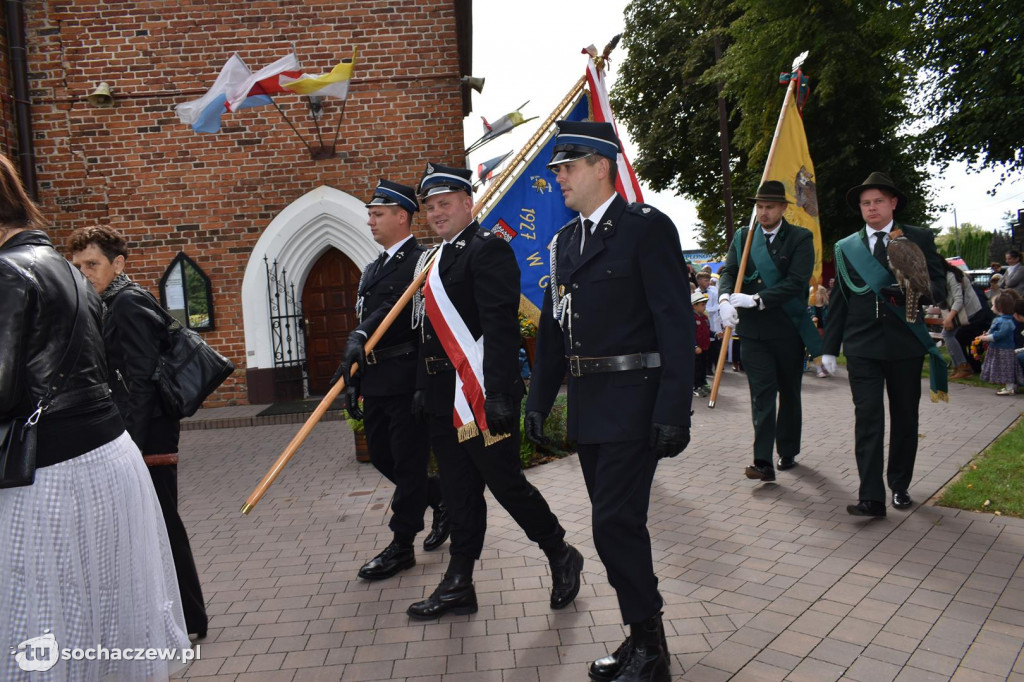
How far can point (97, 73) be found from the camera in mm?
11781

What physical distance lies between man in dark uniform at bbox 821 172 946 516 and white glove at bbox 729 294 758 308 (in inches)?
25.6

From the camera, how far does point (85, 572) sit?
2.46m

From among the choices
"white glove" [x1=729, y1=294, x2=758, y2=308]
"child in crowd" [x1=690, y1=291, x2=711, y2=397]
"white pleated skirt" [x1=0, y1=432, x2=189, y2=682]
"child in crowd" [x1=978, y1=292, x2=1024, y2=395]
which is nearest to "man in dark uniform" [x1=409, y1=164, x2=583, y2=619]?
"white pleated skirt" [x1=0, y1=432, x2=189, y2=682]

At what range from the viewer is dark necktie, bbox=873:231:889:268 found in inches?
191

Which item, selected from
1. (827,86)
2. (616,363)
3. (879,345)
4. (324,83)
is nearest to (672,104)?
(827,86)

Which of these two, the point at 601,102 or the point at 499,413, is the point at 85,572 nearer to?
the point at 499,413

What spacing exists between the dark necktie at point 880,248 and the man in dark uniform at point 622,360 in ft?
7.92

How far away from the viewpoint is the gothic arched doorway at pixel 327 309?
42.1ft

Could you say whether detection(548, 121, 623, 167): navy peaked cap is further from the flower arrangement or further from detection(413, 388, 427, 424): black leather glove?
the flower arrangement

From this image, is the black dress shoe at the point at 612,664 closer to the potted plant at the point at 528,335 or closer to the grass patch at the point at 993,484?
the grass patch at the point at 993,484

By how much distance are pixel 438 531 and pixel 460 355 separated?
165 cm

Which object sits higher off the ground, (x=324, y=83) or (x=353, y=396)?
(x=324, y=83)

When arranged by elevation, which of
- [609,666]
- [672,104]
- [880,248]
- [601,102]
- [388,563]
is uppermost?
[672,104]

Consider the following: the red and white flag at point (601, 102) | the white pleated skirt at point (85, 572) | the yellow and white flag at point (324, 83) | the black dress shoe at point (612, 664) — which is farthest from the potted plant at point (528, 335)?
the white pleated skirt at point (85, 572)
